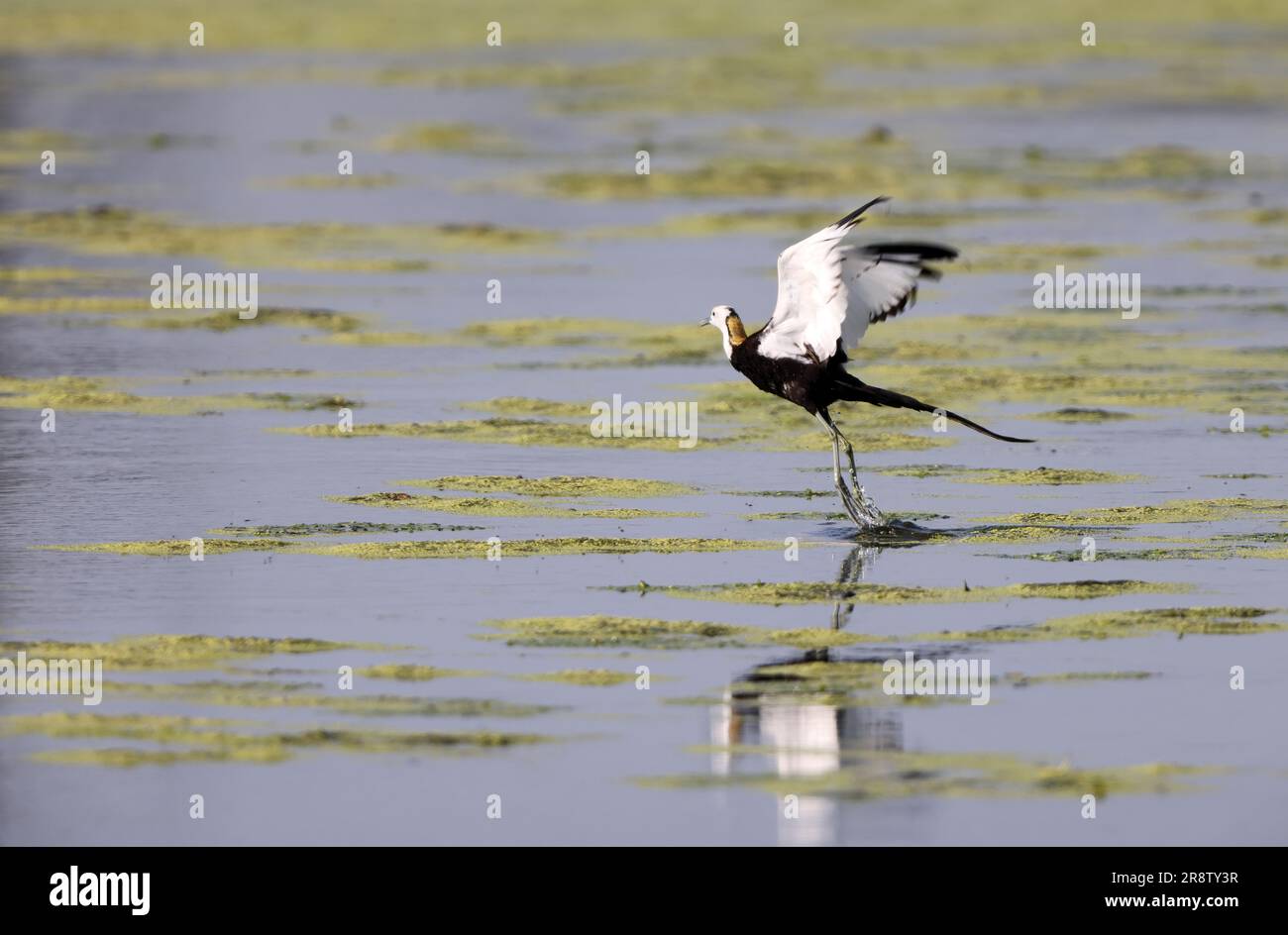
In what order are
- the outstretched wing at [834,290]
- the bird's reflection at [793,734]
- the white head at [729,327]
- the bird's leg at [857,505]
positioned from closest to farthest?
the bird's reflection at [793,734], the outstretched wing at [834,290], the bird's leg at [857,505], the white head at [729,327]

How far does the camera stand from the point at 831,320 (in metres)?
15.3

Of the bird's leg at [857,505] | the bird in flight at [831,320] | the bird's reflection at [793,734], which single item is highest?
the bird in flight at [831,320]

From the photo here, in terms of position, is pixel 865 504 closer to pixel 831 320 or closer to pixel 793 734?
pixel 831 320

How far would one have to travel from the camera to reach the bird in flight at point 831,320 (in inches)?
589

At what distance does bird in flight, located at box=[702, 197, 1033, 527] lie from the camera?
15.0 meters

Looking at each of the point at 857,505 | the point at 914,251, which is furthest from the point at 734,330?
the point at 914,251

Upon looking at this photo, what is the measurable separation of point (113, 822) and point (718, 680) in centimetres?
302

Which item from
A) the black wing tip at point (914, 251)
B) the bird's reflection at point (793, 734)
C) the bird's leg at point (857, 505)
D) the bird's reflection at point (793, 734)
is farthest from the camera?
the bird's leg at point (857, 505)

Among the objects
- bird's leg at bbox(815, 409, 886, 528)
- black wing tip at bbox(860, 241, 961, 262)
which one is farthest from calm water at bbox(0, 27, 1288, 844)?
black wing tip at bbox(860, 241, 961, 262)

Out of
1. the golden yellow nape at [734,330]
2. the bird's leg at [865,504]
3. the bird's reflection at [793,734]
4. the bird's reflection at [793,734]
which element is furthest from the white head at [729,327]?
the bird's reflection at [793,734]

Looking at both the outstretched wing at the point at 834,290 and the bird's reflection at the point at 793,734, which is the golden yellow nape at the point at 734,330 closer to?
the outstretched wing at the point at 834,290

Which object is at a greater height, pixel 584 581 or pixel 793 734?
pixel 584 581

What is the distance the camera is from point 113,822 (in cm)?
1017

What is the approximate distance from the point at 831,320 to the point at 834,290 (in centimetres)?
20
